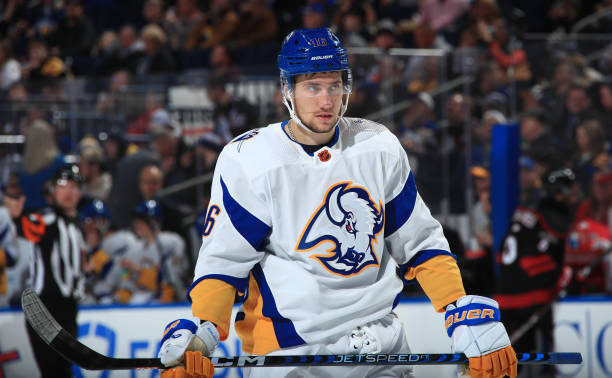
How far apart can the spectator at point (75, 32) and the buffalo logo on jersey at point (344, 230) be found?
251 inches

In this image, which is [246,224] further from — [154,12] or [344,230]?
[154,12]

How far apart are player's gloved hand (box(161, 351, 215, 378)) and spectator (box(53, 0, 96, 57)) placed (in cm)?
649

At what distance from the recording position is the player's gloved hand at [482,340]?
2.17 metres

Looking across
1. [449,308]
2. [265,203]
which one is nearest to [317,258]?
[265,203]

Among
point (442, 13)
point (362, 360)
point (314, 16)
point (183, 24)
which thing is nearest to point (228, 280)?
Answer: point (362, 360)

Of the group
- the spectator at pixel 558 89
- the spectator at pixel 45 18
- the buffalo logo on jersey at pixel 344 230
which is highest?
the spectator at pixel 45 18

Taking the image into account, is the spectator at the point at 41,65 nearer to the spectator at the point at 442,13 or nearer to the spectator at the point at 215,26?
the spectator at the point at 215,26

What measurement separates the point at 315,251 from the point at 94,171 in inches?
145

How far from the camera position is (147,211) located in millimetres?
5555

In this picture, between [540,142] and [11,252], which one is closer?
[11,252]

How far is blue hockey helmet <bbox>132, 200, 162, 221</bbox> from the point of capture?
5555mm

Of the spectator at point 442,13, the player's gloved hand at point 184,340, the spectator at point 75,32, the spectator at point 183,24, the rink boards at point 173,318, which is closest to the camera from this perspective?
the player's gloved hand at point 184,340

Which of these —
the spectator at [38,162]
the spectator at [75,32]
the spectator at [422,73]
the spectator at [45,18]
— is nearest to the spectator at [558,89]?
the spectator at [422,73]

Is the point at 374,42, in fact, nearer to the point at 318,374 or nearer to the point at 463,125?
the point at 463,125
